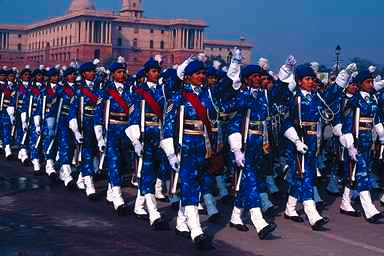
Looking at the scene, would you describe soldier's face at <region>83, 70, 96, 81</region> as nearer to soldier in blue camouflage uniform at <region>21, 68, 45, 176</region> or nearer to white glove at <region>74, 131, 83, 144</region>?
white glove at <region>74, 131, 83, 144</region>

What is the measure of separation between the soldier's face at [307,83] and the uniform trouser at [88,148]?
359 centimetres

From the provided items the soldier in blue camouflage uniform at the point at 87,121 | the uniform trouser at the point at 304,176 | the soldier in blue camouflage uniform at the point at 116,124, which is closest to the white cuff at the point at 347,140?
the uniform trouser at the point at 304,176

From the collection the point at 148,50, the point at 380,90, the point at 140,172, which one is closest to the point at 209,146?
the point at 140,172

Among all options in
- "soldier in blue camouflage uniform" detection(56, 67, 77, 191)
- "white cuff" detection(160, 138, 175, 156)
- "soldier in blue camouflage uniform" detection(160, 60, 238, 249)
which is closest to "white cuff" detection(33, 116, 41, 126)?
"soldier in blue camouflage uniform" detection(56, 67, 77, 191)

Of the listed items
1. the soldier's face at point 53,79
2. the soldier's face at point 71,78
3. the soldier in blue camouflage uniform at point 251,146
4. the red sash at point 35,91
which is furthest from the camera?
the red sash at point 35,91

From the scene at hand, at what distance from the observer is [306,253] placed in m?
7.97

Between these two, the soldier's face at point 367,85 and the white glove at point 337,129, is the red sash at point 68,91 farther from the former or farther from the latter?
the soldier's face at point 367,85

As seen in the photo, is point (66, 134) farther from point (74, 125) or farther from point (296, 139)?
point (296, 139)

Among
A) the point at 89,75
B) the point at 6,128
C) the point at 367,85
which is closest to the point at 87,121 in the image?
the point at 89,75

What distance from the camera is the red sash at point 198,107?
8.27m

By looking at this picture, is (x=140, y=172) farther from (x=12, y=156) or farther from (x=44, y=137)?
(x=12, y=156)

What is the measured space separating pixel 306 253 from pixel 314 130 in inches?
80.0

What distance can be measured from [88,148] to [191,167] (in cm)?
349

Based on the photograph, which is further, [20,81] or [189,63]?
[20,81]
